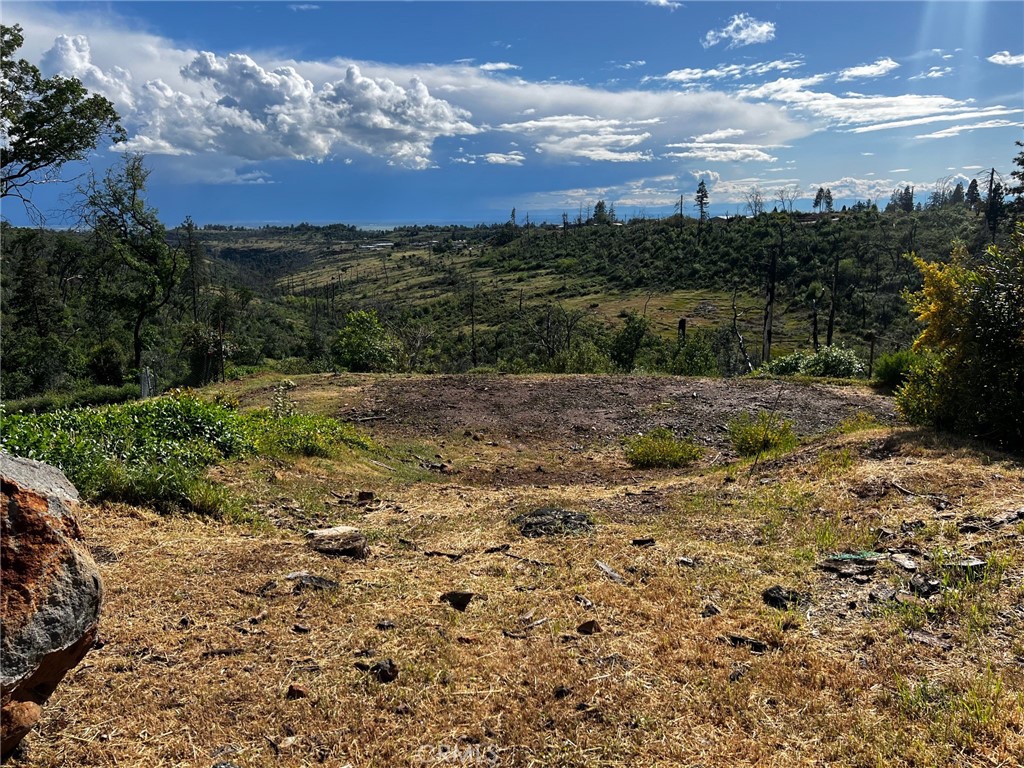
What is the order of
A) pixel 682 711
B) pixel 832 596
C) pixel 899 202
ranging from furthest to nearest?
pixel 899 202, pixel 832 596, pixel 682 711

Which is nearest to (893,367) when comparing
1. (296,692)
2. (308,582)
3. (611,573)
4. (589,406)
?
(589,406)

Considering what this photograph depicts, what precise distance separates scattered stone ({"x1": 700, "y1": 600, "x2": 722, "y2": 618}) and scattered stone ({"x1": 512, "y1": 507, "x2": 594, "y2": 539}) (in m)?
1.65

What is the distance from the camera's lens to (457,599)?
4051 millimetres

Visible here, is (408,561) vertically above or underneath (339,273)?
underneath

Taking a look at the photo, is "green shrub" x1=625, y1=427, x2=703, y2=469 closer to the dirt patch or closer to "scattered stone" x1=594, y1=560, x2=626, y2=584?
the dirt patch

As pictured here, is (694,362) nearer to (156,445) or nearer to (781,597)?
(156,445)

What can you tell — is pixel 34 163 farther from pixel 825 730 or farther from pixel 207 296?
pixel 207 296

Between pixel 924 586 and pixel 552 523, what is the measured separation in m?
2.89

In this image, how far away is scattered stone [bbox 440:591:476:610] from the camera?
13.2 feet

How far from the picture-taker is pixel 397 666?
329 centimetres

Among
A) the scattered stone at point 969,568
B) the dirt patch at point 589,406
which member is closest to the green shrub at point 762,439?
the dirt patch at point 589,406

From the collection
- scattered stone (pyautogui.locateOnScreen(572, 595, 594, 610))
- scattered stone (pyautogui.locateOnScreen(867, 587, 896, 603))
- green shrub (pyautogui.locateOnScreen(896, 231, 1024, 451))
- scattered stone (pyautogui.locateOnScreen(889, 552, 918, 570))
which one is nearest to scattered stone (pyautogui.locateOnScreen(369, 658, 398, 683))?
scattered stone (pyautogui.locateOnScreen(572, 595, 594, 610))

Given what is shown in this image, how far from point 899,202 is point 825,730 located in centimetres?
9824

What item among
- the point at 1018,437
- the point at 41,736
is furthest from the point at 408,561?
the point at 1018,437
